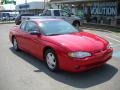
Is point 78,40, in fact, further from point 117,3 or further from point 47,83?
point 117,3

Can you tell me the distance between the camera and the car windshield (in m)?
7.67

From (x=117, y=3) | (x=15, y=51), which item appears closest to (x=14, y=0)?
(x=117, y=3)

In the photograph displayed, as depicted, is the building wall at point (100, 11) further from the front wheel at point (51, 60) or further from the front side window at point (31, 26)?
the front wheel at point (51, 60)

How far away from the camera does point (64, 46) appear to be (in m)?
6.46

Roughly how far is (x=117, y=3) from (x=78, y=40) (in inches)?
818

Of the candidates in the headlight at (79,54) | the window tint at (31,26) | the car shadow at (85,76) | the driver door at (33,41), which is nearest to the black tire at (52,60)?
the car shadow at (85,76)

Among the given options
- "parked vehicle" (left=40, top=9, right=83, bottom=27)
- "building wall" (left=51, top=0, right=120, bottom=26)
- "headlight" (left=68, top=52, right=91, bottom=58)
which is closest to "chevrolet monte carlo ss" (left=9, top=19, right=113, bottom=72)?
"headlight" (left=68, top=52, right=91, bottom=58)

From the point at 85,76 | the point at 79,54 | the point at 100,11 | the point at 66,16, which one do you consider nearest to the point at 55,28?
the point at 79,54

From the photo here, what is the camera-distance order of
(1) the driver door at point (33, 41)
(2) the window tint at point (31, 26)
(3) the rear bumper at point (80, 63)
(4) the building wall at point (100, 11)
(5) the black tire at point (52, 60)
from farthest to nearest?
(4) the building wall at point (100, 11) → (2) the window tint at point (31, 26) → (1) the driver door at point (33, 41) → (5) the black tire at point (52, 60) → (3) the rear bumper at point (80, 63)

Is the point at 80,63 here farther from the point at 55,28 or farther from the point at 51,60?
the point at 55,28

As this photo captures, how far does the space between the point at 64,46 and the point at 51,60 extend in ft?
2.51

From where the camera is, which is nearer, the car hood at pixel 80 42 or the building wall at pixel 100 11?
the car hood at pixel 80 42

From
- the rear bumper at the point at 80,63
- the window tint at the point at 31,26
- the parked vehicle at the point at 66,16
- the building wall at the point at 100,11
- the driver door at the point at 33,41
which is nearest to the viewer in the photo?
the rear bumper at the point at 80,63

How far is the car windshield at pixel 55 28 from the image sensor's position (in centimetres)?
767
